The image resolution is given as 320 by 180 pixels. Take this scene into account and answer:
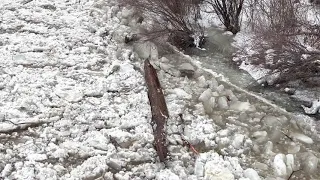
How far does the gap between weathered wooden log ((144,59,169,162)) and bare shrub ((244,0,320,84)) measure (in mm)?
1078

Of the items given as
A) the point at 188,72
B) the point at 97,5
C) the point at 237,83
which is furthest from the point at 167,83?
the point at 97,5

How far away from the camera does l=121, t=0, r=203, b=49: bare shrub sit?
5129 mm

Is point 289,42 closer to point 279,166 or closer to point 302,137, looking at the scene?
point 302,137

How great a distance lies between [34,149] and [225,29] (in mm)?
2948

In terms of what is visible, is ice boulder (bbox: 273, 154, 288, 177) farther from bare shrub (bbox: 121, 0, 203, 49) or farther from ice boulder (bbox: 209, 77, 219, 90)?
bare shrub (bbox: 121, 0, 203, 49)

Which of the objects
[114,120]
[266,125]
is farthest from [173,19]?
[266,125]

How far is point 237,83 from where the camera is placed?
4.66 metres

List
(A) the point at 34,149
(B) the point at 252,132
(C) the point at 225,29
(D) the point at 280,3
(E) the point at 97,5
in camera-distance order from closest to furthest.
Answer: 1. (A) the point at 34,149
2. (B) the point at 252,132
3. (D) the point at 280,3
4. (C) the point at 225,29
5. (E) the point at 97,5

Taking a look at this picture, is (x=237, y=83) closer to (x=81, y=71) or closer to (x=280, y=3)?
(x=280, y=3)

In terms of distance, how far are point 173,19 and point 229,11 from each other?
721 mm

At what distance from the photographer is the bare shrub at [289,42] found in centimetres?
416

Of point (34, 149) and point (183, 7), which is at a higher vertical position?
point (183, 7)

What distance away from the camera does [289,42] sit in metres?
4.15

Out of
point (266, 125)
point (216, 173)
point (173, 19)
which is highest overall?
point (173, 19)
